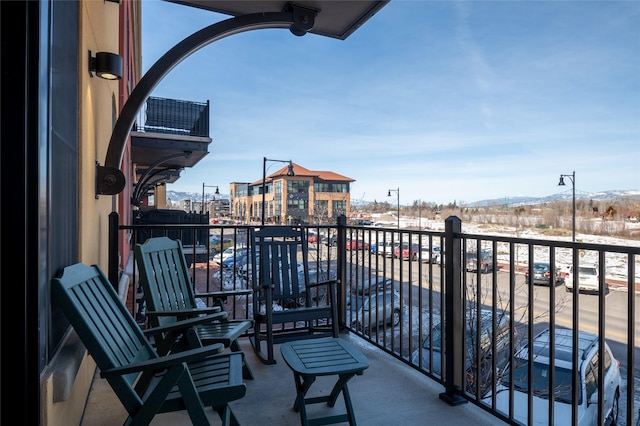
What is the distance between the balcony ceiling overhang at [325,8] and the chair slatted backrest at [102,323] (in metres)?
2.68

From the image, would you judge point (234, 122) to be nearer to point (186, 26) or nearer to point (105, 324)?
point (186, 26)

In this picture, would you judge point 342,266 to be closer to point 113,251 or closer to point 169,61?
point 113,251

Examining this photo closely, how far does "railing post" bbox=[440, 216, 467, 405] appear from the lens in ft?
7.91

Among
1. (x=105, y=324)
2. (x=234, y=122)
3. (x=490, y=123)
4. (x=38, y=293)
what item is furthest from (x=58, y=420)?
(x=490, y=123)

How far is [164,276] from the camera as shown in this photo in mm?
2660

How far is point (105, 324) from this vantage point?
1683 mm

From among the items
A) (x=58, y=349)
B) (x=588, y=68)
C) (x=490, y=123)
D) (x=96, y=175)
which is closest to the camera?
(x=58, y=349)

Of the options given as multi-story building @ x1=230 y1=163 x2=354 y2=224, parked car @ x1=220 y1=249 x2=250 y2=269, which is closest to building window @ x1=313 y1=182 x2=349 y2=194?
multi-story building @ x1=230 y1=163 x2=354 y2=224

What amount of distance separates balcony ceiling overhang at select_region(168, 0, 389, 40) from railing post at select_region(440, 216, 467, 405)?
2123 mm

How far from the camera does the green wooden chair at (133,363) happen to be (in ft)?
4.62

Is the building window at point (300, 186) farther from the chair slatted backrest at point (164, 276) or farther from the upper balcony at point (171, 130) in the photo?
the chair slatted backrest at point (164, 276)

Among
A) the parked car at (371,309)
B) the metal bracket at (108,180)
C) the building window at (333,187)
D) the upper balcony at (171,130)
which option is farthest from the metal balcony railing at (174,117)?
the building window at (333,187)

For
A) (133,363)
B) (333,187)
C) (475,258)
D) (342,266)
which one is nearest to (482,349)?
(342,266)

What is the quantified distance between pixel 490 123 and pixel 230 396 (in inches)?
2010
